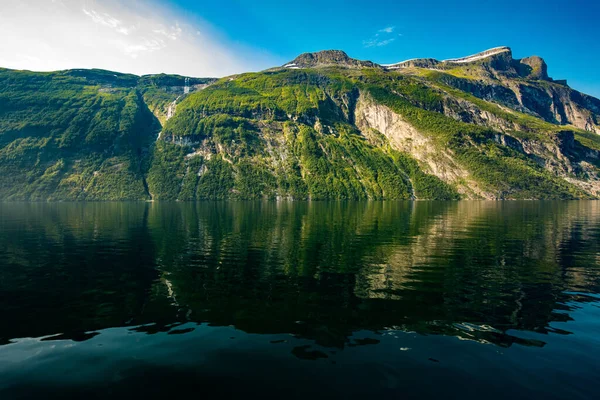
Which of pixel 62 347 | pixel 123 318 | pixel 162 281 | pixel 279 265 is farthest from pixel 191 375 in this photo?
pixel 279 265

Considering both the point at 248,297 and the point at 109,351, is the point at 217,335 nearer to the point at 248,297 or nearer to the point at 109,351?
the point at 109,351

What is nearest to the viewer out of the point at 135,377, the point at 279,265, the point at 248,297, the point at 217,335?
the point at 135,377

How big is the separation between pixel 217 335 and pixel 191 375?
408 centimetres

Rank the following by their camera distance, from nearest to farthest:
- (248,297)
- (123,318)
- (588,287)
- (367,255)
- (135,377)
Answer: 1. (135,377)
2. (123,318)
3. (248,297)
4. (588,287)
5. (367,255)

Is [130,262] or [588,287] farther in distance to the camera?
[130,262]

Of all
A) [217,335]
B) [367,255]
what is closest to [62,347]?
[217,335]

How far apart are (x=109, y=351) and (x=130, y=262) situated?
24.1 meters

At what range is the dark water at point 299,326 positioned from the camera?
14.1 m

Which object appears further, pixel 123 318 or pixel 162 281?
pixel 162 281

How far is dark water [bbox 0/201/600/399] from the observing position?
1411 cm

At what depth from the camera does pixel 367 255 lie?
43.4 meters

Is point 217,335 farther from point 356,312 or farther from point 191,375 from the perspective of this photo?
point 356,312

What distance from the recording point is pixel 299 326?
2002cm

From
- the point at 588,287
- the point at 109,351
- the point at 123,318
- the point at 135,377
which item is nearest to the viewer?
the point at 135,377
